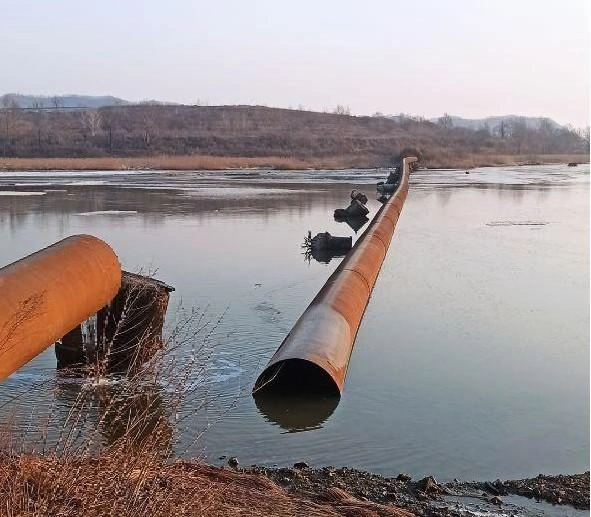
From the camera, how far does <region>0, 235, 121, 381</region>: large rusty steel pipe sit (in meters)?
5.10

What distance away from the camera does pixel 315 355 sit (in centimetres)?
703

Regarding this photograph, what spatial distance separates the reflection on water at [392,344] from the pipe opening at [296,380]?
0.69ft

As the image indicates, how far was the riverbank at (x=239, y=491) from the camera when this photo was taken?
3250mm

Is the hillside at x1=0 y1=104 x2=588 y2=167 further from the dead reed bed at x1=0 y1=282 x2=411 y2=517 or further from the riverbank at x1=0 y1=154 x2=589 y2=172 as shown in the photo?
the dead reed bed at x1=0 y1=282 x2=411 y2=517

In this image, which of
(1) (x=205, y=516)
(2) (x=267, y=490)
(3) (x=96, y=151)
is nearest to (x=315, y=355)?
(2) (x=267, y=490)

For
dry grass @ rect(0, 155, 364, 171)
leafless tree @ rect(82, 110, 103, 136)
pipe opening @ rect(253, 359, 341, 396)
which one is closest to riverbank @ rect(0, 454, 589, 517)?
pipe opening @ rect(253, 359, 341, 396)

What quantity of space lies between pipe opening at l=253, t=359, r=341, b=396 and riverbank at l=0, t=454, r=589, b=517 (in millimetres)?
1572

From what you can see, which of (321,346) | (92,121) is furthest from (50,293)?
(92,121)

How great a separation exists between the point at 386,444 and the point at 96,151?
269 ft

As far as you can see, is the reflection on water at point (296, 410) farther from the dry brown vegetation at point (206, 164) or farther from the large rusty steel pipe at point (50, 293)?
the dry brown vegetation at point (206, 164)

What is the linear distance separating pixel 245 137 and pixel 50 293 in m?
100.0

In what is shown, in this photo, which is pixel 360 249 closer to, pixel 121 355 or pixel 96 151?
pixel 121 355

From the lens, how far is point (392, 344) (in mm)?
9430

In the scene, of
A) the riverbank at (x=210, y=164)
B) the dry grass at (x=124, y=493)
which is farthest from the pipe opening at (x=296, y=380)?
the riverbank at (x=210, y=164)
